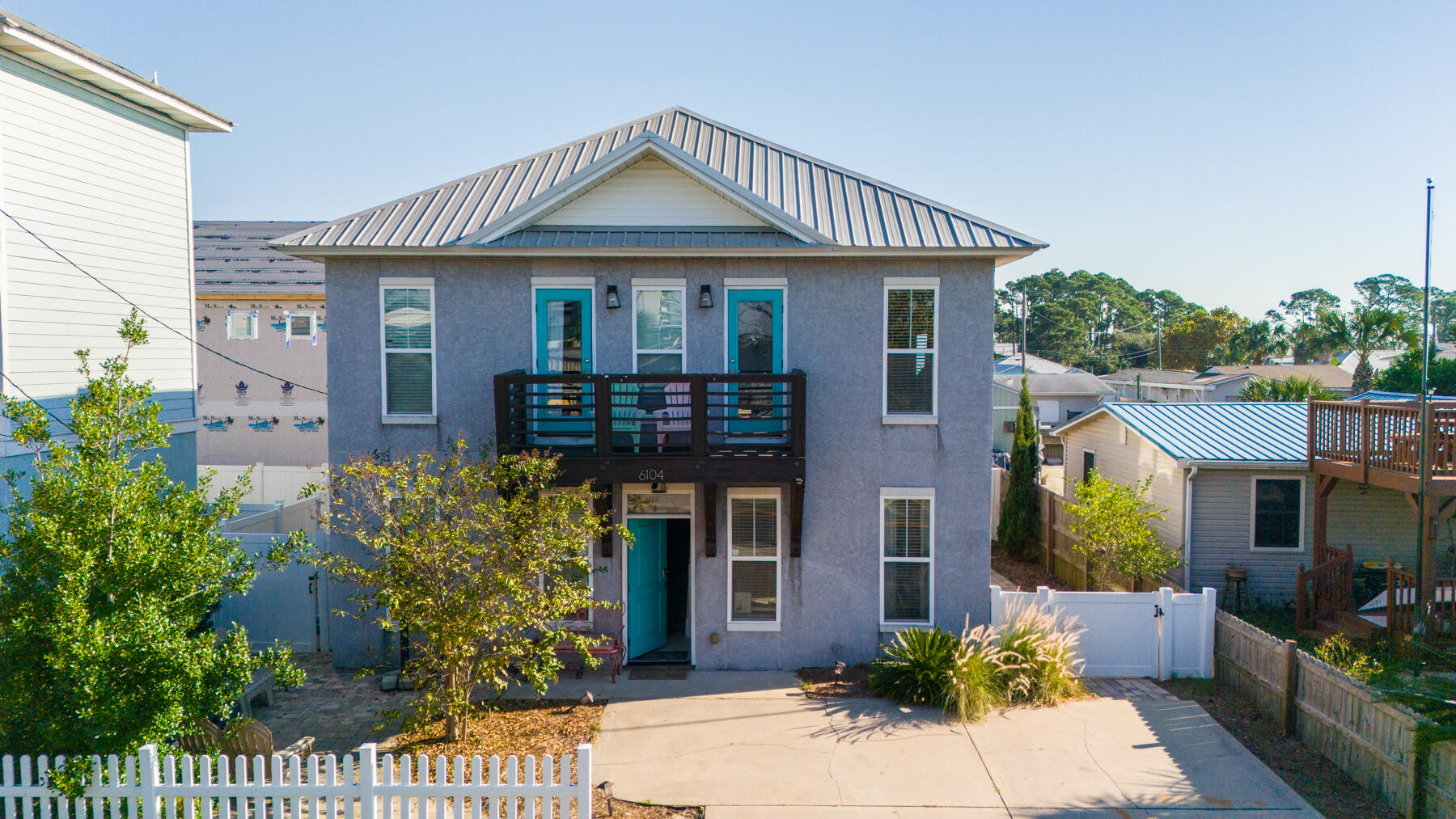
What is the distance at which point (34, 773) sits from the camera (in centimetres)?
745

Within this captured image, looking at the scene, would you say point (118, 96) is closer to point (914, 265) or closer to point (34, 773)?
point (34, 773)

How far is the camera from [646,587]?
12414mm

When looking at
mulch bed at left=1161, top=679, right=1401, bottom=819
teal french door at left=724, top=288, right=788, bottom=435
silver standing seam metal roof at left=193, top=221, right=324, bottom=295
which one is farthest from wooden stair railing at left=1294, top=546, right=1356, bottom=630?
silver standing seam metal roof at left=193, top=221, right=324, bottom=295

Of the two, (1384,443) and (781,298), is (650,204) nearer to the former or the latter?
(781,298)

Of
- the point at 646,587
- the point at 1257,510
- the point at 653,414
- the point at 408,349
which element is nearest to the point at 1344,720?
the point at 1257,510

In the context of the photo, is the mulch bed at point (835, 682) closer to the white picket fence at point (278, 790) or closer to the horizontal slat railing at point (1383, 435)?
the white picket fence at point (278, 790)

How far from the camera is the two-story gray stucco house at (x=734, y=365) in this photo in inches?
461

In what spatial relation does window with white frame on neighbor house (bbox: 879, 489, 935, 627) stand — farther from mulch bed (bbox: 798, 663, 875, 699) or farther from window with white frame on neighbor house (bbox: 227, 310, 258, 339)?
window with white frame on neighbor house (bbox: 227, 310, 258, 339)

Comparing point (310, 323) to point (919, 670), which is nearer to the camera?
point (919, 670)

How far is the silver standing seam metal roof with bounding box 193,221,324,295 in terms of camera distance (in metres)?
22.8

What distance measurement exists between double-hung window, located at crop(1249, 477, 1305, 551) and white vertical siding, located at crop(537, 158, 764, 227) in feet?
34.3

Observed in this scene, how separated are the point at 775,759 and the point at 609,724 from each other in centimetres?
211

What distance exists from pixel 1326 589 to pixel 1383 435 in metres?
2.61

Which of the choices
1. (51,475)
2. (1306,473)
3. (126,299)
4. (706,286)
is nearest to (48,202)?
(126,299)
